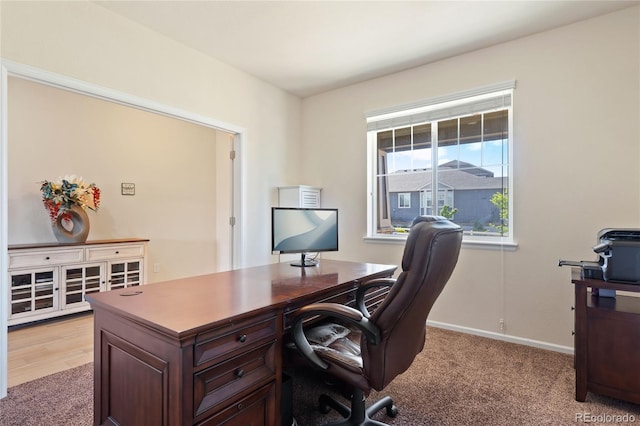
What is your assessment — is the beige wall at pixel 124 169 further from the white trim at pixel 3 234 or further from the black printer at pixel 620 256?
the black printer at pixel 620 256

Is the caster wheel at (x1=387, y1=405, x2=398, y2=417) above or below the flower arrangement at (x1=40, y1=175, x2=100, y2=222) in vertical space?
below

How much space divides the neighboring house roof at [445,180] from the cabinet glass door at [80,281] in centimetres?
342

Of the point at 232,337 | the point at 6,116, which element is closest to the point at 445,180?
the point at 232,337

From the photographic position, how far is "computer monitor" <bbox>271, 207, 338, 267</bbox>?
2195 mm

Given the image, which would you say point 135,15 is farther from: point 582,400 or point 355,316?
point 582,400

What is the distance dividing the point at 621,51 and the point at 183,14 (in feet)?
10.8

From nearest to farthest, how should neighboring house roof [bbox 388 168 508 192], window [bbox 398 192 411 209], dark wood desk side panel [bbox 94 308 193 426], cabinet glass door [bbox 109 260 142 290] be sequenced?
dark wood desk side panel [bbox 94 308 193 426] < neighboring house roof [bbox 388 168 508 192] < window [bbox 398 192 411 209] < cabinet glass door [bbox 109 260 142 290]

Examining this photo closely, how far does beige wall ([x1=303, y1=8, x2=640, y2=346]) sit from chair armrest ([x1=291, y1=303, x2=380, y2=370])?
2.16m

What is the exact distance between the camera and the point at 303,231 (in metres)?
2.28

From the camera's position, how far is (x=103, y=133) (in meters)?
4.08

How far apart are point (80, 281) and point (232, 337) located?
10.6 feet

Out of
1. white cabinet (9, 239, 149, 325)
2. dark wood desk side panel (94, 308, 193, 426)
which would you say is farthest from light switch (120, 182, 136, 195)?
dark wood desk side panel (94, 308, 193, 426)

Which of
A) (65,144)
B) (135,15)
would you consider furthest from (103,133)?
(135,15)

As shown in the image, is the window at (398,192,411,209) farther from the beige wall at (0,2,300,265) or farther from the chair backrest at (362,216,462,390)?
the chair backrest at (362,216,462,390)
